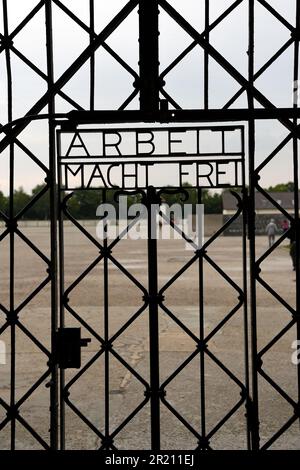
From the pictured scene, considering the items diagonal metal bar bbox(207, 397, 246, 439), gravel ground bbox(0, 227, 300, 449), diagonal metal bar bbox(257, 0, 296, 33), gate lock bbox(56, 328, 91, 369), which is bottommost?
gravel ground bbox(0, 227, 300, 449)

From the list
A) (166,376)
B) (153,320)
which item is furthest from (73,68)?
(166,376)

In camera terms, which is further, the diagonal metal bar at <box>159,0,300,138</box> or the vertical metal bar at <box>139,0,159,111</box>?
the diagonal metal bar at <box>159,0,300,138</box>

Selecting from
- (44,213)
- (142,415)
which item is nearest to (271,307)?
(142,415)

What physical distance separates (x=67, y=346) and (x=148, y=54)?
6.21 feet

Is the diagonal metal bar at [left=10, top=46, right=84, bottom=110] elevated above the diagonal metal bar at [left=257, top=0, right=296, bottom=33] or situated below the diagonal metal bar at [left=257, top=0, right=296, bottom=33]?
below

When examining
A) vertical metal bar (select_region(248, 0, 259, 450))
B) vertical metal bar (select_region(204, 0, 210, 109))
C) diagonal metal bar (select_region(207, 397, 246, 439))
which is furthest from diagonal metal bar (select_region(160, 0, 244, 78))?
diagonal metal bar (select_region(207, 397, 246, 439))

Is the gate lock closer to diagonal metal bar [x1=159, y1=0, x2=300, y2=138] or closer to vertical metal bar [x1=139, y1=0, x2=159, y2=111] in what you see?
vertical metal bar [x1=139, y1=0, x2=159, y2=111]

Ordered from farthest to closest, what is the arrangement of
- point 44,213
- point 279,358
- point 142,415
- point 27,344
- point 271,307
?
point 44,213
point 271,307
point 27,344
point 279,358
point 142,415

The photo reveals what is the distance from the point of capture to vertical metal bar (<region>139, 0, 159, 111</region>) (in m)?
3.18

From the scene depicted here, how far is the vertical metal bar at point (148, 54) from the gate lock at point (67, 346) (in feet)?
4.85

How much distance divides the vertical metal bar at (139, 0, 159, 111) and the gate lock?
1477 millimetres

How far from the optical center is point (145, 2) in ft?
10.4

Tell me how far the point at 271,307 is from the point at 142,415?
6828 mm
